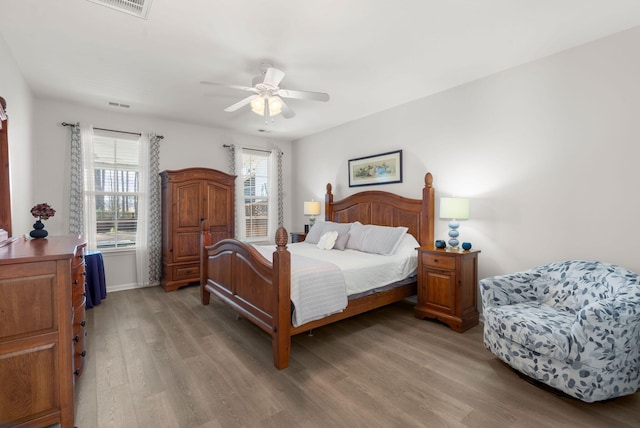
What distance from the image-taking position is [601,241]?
8.54ft

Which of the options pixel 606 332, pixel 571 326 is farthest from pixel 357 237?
pixel 606 332

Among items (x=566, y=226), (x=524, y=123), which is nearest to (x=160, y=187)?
(x=524, y=123)

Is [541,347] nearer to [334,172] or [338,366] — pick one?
[338,366]

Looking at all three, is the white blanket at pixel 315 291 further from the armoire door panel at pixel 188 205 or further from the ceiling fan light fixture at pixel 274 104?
the armoire door panel at pixel 188 205

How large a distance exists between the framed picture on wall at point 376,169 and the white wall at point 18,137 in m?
4.08

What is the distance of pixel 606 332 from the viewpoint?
192 centimetres

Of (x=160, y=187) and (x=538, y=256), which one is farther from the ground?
(x=160, y=187)

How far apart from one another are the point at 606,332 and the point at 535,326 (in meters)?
0.37

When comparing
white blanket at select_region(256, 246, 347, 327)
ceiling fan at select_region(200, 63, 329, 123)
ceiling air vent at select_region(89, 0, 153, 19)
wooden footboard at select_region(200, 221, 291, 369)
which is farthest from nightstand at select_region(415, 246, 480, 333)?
ceiling air vent at select_region(89, 0, 153, 19)

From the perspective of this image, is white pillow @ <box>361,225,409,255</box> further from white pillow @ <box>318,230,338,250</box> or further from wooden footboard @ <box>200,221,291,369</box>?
wooden footboard @ <box>200,221,291,369</box>

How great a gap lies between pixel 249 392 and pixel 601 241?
317 centimetres

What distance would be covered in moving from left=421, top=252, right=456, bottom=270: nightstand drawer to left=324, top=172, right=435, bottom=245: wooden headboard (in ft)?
1.46

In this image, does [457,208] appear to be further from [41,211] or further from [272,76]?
[41,211]

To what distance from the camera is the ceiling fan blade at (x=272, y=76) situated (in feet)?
8.70
